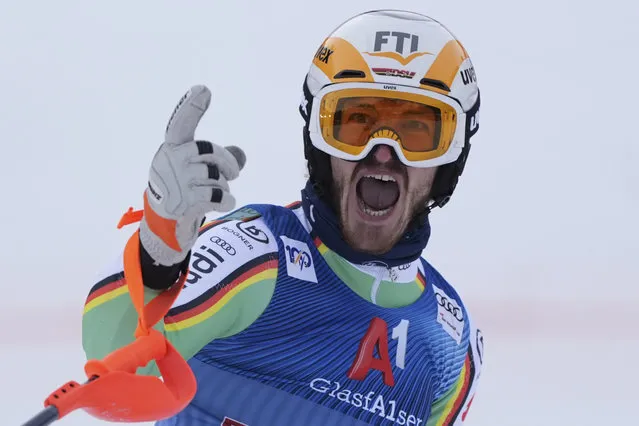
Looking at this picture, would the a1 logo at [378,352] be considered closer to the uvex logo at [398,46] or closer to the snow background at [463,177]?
the uvex logo at [398,46]

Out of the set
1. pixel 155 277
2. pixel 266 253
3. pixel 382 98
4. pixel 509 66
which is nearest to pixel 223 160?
pixel 155 277

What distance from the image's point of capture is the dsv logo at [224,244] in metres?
3.61

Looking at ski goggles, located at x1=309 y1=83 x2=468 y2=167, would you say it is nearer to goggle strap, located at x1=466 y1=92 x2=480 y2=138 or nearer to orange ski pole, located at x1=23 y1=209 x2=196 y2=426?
goggle strap, located at x1=466 y1=92 x2=480 y2=138

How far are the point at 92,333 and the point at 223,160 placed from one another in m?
0.70

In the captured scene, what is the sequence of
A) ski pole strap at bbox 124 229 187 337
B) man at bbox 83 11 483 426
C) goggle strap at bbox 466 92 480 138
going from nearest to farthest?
ski pole strap at bbox 124 229 187 337, man at bbox 83 11 483 426, goggle strap at bbox 466 92 480 138

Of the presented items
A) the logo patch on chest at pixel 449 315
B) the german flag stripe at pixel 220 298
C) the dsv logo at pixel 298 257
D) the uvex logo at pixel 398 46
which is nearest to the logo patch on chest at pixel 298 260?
the dsv logo at pixel 298 257

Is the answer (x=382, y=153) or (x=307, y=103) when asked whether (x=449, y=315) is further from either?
(x=307, y=103)

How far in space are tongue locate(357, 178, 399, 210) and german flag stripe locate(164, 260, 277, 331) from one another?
1.67 ft

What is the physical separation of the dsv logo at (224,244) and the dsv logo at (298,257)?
0.29m

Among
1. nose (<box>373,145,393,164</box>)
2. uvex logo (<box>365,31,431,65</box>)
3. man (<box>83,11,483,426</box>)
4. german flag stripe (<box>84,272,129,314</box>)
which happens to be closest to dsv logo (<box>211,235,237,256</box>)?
man (<box>83,11,483,426</box>)

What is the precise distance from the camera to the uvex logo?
415 centimetres

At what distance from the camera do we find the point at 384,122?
13.3 feet

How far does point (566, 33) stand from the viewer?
789 cm

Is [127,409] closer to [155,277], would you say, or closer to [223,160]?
[155,277]
